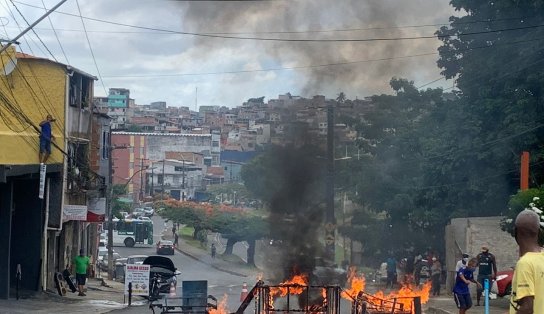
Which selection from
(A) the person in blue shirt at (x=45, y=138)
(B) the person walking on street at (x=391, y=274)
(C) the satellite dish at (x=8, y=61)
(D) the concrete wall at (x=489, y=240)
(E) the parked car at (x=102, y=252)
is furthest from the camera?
(E) the parked car at (x=102, y=252)

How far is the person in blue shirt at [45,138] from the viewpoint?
1075 inches

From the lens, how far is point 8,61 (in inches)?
1142

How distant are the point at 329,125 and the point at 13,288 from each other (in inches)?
415

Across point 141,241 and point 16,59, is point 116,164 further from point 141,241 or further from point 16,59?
point 16,59

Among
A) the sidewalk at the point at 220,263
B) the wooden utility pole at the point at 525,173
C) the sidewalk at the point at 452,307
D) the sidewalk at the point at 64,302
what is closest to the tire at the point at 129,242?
the sidewalk at the point at 220,263

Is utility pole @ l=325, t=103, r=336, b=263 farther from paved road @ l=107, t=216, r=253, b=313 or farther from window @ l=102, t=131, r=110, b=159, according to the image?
window @ l=102, t=131, r=110, b=159

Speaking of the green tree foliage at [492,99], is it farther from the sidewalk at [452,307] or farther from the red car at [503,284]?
the red car at [503,284]

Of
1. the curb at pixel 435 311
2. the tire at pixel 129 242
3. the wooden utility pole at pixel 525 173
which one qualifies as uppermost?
the wooden utility pole at pixel 525 173

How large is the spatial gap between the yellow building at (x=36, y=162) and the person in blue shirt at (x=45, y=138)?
230mm

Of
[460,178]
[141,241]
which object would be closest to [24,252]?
[460,178]

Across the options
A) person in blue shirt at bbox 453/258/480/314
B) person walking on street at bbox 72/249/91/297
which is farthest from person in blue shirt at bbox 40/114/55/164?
person in blue shirt at bbox 453/258/480/314

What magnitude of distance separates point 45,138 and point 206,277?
53.7 ft

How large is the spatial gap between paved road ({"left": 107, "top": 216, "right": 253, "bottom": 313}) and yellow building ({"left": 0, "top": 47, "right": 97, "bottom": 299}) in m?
3.27

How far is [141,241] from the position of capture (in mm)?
65188
